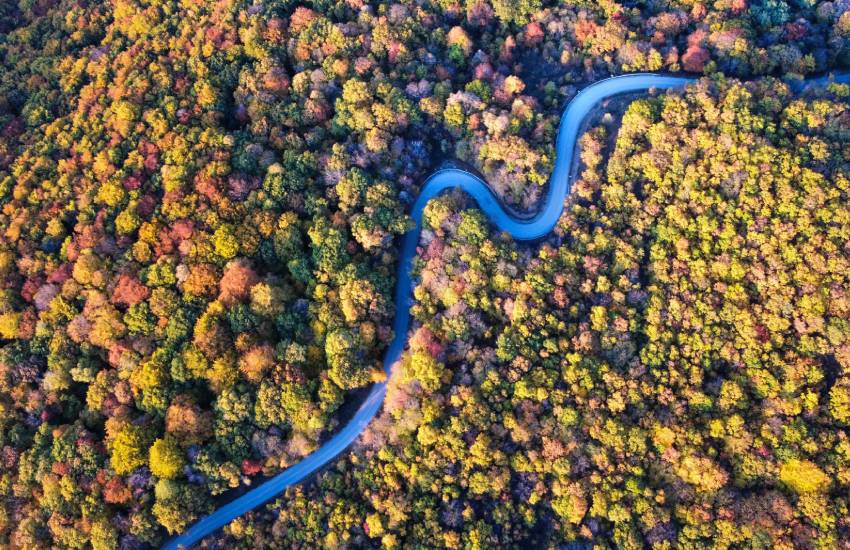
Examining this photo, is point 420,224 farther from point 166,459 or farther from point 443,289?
point 166,459

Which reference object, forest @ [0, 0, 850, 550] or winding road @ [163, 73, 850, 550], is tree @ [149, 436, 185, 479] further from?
winding road @ [163, 73, 850, 550]

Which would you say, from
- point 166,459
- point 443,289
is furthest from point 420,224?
point 166,459

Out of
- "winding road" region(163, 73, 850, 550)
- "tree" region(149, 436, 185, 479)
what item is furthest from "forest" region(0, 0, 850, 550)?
"winding road" region(163, 73, 850, 550)

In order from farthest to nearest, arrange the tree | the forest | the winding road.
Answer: the winding road
the tree
the forest

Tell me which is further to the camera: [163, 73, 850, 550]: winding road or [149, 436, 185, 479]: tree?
[163, 73, 850, 550]: winding road

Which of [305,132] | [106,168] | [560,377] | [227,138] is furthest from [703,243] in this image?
[106,168]

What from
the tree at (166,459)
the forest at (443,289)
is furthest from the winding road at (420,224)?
the tree at (166,459)
